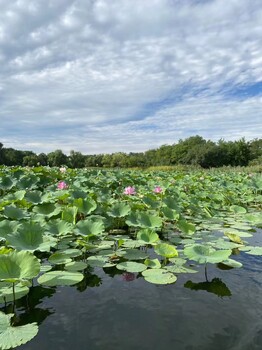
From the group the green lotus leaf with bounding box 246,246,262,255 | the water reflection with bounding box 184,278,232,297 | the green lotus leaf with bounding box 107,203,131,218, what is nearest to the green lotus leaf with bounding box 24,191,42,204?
Answer: the green lotus leaf with bounding box 107,203,131,218

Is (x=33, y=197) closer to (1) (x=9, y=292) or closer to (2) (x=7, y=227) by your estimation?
(2) (x=7, y=227)

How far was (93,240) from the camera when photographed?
130 inches

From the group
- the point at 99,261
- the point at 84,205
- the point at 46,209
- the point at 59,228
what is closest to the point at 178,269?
the point at 99,261

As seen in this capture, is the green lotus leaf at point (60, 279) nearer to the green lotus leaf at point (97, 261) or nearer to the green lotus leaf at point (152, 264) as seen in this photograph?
the green lotus leaf at point (97, 261)

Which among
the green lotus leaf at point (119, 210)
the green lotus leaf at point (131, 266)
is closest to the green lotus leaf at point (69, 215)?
the green lotus leaf at point (119, 210)

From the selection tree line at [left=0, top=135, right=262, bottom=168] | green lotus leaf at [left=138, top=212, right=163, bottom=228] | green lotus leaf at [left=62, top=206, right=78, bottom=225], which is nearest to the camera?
green lotus leaf at [left=62, top=206, right=78, bottom=225]

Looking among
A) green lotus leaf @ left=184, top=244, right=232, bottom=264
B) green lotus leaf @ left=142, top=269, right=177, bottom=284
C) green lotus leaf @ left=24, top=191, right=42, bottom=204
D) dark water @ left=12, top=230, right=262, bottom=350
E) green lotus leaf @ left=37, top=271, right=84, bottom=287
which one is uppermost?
green lotus leaf @ left=24, top=191, right=42, bottom=204

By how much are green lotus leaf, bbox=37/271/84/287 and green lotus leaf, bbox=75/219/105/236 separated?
23.2 inches

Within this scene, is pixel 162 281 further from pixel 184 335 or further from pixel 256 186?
pixel 256 186

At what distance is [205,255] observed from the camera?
2482 millimetres

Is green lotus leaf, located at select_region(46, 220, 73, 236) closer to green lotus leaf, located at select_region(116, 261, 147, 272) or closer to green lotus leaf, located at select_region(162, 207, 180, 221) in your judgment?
green lotus leaf, located at select_region(116, 261, 147, 272)

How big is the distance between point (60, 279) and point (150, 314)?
67 centimetres

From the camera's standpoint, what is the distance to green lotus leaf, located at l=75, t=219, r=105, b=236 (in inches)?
111

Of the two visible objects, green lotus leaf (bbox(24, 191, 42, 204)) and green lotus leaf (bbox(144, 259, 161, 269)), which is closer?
green lotus leaf (bbox(144, 259, 161, 269))
